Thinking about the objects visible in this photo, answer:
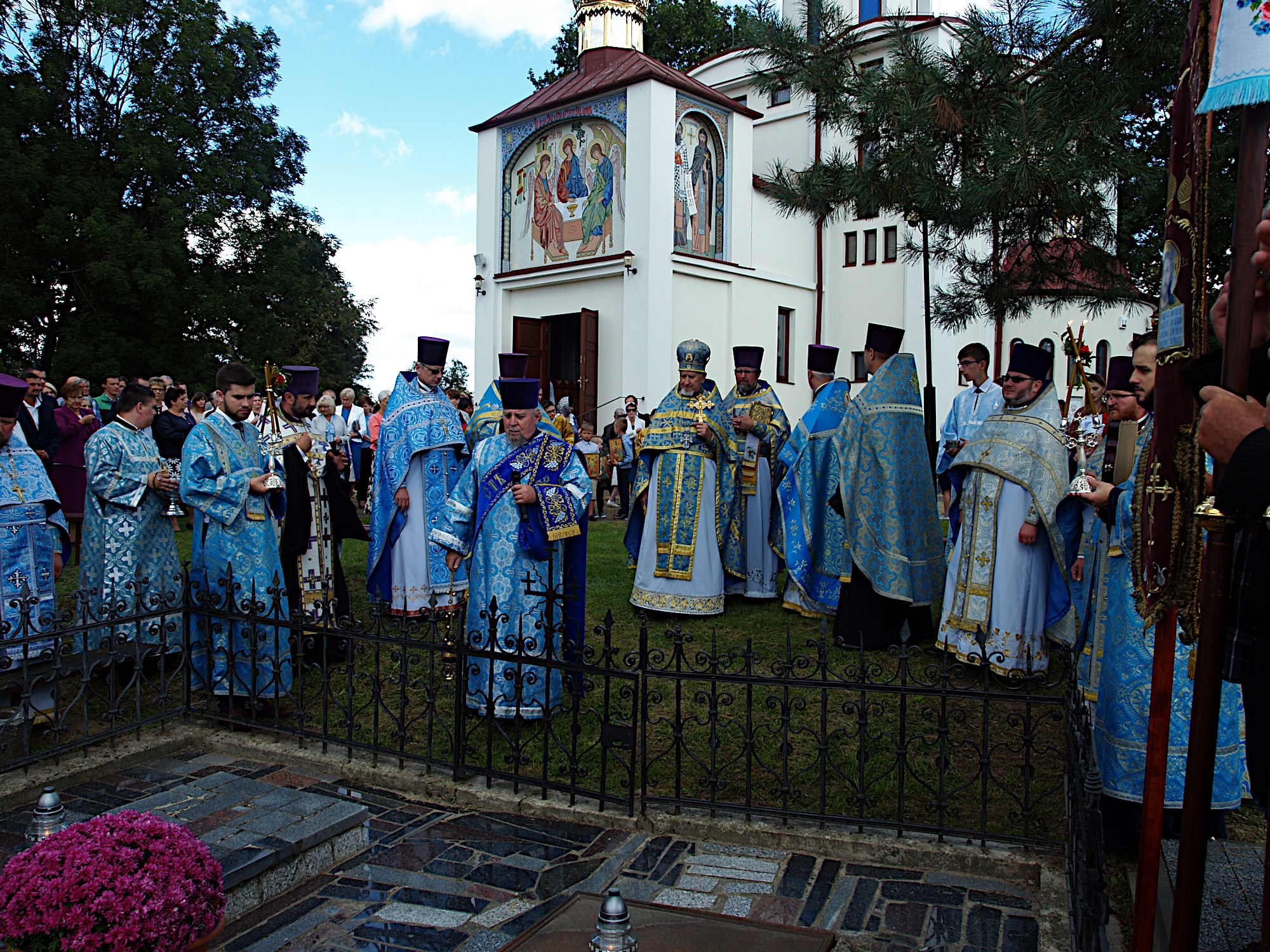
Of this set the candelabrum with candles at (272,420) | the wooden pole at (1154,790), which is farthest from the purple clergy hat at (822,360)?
the wooden pole at (1154,790)

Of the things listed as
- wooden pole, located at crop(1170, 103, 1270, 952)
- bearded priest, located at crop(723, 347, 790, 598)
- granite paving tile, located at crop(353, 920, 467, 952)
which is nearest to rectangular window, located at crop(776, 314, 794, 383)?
bearded priest, located at crop(723, 347, 790, 598)

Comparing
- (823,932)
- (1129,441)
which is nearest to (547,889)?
(823,932)

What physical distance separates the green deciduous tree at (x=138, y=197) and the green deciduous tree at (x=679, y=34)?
10133 mm

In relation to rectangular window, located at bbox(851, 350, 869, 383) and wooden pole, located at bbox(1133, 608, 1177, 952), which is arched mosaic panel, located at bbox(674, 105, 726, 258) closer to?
rectangular window, located at bbox(851, 350, 869, 383)

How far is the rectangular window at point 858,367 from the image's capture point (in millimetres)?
22703

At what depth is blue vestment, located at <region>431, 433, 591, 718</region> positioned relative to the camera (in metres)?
5.27

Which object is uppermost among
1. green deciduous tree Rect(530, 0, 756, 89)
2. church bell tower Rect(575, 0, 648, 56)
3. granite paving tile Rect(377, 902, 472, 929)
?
green deciduous tree Rect(530, 0, 756, 89)

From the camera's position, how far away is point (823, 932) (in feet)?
10.3

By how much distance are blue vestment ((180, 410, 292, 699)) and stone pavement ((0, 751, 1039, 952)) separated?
1115 millimetres

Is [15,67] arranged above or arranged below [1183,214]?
above

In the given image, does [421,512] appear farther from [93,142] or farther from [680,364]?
[93,142]

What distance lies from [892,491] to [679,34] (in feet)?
91.6

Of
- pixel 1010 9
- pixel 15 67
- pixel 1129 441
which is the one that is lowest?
pixel 1129 441

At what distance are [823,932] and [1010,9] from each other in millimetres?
6159
